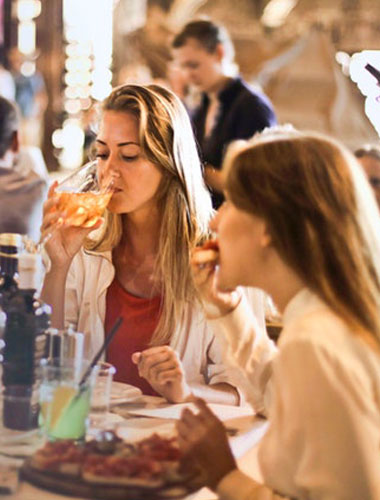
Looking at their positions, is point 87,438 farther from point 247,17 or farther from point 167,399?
point 247,17

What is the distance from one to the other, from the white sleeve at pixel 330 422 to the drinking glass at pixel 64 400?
38cm

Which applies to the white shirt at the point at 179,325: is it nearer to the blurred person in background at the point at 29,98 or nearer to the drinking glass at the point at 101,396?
the drinking glass at the point at 101,396

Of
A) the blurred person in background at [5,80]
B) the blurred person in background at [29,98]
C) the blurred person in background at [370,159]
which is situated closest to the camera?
the blurred person in background at [370,159]

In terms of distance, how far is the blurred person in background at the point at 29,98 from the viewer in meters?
6.07

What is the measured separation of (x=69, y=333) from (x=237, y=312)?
314mm

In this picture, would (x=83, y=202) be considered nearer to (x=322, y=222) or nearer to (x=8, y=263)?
(x=8, y=263)

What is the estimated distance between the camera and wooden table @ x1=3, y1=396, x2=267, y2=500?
121 cm

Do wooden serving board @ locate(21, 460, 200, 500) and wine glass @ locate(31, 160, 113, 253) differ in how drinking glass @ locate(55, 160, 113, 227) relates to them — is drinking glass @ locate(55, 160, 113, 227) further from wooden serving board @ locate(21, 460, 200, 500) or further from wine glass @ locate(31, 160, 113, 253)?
wooden serving board @ locate(21, 460, 200, 500)

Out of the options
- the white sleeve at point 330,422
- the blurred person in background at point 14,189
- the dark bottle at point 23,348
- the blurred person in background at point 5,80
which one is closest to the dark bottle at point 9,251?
the dark bottle at point 23,348

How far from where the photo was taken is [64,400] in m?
1.36

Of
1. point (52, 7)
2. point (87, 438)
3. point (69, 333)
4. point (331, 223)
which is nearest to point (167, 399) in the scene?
point (69, 333)

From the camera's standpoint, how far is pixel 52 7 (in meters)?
6.08

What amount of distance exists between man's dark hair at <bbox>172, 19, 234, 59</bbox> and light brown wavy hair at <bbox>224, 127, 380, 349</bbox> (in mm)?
2997

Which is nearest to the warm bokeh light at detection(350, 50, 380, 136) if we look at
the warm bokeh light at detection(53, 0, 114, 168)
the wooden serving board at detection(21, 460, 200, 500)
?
the wooden serving board at detection(21, 460, 200, 500)
